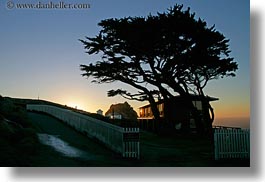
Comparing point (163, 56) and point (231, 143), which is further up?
point (163, 56)

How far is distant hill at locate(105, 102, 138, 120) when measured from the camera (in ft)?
22.3

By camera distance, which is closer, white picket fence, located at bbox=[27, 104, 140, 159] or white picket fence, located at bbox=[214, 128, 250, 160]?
white picket fence, located at bbox=[214, 128, 250, 160]

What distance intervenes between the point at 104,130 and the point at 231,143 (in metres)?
2.15

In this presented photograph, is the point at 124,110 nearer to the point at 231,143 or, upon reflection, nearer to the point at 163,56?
the point at 163,56

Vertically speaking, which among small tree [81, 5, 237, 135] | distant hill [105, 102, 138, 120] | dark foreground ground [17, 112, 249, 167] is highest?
small tree [81, 5, 237, 135]

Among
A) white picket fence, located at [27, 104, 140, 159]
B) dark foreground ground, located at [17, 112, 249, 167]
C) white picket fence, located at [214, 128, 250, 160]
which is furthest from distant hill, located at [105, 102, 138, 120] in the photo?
white picket fence, located at [214, 128, 250, 160]

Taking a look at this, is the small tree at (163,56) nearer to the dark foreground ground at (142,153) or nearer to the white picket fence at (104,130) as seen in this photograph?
the dark foreground ground at (142,153)

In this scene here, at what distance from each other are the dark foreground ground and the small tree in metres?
0.39

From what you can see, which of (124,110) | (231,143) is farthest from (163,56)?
(231,143)

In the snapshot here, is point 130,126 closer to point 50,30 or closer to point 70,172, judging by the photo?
point 70,172

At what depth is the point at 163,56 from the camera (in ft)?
23.2

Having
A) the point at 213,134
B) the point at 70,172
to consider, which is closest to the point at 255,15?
the point at 213,134

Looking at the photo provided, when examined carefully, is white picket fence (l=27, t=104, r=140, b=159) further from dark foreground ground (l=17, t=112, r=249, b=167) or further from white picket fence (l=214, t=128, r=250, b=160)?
white picket fence (l=214, t=128, r=250, b=160)

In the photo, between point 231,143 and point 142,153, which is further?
point 231,143
